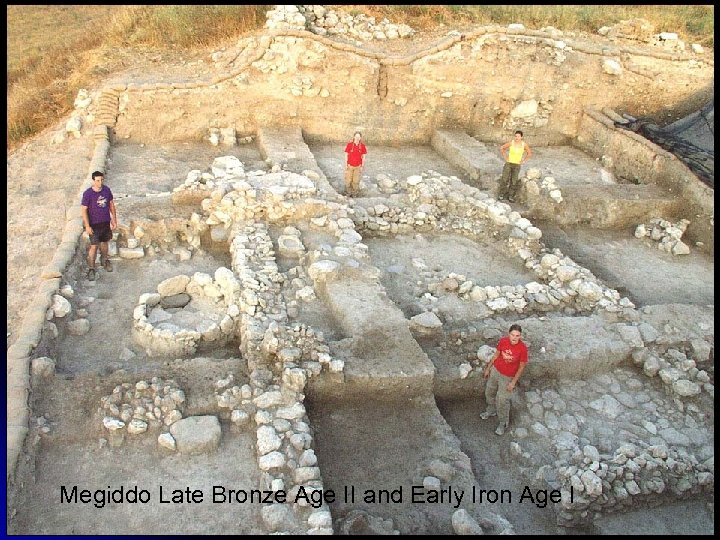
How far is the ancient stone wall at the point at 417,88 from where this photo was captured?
10000 millimetres

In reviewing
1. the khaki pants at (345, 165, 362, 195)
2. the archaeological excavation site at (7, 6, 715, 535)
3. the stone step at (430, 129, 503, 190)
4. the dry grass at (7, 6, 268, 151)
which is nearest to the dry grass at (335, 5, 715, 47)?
the archaeological excavation site at (7, 6, 715, 535)

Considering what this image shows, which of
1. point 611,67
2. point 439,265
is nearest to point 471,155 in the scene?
point 439,265

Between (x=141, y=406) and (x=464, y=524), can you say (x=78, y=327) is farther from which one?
(x=464, y=524)

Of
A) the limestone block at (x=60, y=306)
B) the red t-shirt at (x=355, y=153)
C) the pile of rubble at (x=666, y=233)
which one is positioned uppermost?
the red t-shirt at (x=355, y=153)

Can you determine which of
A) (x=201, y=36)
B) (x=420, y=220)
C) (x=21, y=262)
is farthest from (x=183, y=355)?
(x=201, y=36)

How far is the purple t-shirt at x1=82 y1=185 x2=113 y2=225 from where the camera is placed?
609cm

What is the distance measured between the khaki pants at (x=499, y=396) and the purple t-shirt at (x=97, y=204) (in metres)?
4.37

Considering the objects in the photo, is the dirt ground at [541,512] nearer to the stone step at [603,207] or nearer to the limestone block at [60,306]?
the limestone block at [60,306]

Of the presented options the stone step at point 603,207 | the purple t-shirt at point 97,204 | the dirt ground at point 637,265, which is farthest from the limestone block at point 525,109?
the purple t-shirt at point 97,204

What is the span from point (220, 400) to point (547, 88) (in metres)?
9.38

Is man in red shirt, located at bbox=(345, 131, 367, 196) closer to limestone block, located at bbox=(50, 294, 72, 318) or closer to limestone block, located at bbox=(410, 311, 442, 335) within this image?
limestone block, located at bbox=(410, 311, 442, 335)

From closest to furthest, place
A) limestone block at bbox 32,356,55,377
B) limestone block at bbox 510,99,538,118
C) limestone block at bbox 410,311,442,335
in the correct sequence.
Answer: limestone block at bbox 32,356,55,377 < limestone block at bbox 410,311,442,335 < limestone block at bbox 510,99,538,118

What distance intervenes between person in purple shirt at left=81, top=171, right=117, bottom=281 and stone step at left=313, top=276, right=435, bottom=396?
8.85ft

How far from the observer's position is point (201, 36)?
11648 millimetres
